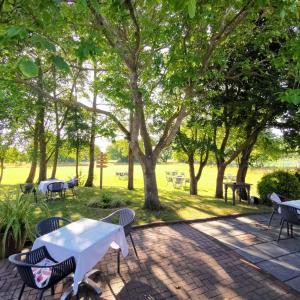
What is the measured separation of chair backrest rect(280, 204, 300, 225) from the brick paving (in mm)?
1421

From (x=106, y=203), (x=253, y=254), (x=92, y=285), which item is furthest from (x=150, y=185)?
(x=92, y=285)

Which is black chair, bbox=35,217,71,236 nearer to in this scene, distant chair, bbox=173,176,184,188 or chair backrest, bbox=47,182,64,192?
chair backrest, bbox=47,182,64,192

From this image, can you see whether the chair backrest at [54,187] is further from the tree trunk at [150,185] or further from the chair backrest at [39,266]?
the chair backrest at [39,266]

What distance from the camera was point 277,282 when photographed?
3.67 meters

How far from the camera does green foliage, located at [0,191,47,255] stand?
4.35 m

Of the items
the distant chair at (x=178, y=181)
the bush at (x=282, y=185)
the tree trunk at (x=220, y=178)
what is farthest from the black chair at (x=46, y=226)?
the distant chair at (x=178, y=181)

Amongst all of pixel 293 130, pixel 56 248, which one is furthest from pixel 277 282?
pixel 293 130

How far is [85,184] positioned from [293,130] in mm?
10852

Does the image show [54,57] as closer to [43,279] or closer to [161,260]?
[43,279]

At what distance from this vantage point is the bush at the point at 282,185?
942 cm

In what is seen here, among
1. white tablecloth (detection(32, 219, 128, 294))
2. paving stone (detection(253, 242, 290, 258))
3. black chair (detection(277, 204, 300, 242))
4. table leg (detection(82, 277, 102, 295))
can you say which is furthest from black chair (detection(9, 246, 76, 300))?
black chair (detection(277, 204, 300, 242))

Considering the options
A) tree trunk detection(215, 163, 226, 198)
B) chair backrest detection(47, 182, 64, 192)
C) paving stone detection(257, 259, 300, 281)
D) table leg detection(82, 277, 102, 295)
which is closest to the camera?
table leg detection(82, 277, 102, 295)

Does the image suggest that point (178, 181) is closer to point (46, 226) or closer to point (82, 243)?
point (46, 226)

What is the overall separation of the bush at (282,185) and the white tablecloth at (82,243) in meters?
7.65
